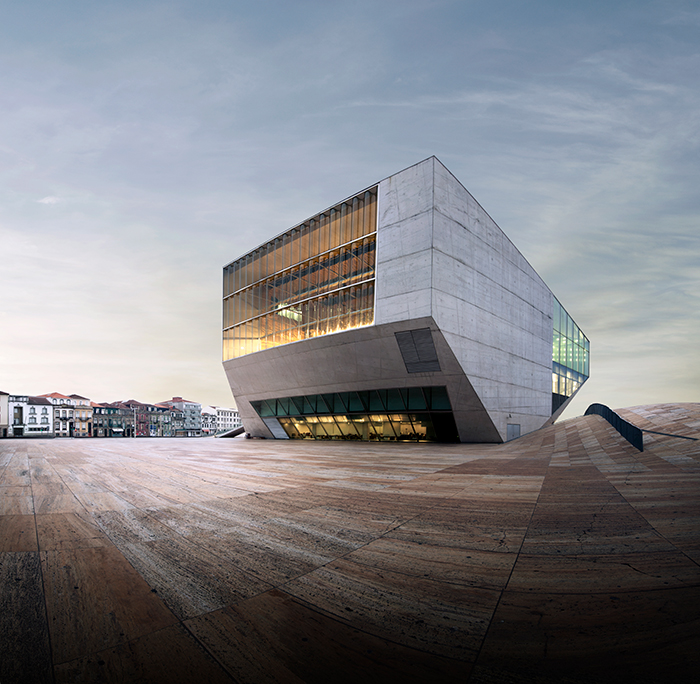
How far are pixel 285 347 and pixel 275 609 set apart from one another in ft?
83.8

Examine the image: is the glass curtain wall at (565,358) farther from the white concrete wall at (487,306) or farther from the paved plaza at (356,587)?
the paved plaza at (356,587)

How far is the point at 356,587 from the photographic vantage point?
3219 millimetres

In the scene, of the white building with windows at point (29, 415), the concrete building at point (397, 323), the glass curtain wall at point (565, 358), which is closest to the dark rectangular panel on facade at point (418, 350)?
the concrete building at point (397, 323)

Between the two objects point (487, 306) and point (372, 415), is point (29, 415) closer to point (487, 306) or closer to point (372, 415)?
point (372, 415)

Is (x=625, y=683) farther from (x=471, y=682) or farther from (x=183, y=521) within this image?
(x=183, y=521)

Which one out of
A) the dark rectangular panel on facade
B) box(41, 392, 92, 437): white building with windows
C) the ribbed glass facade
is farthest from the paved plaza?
box(41, 392, 92, 437): white building with windows

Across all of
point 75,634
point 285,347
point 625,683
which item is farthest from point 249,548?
point 285,347

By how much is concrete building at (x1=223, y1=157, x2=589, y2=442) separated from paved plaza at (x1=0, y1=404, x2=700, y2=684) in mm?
16039

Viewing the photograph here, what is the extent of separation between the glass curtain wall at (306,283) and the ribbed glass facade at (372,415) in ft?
17.6

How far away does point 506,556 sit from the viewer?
3832 mm

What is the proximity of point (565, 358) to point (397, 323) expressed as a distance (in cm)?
2786

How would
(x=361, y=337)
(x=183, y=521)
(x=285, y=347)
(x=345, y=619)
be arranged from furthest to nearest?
(x=285, y=347) < (x=361, y=337) < (x=183, y=521) < (x=345, y=619)

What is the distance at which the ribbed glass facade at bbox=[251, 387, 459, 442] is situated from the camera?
24.4 m

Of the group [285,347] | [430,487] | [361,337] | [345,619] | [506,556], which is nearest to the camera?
[345,619]
